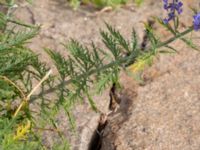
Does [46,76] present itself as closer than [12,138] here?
No

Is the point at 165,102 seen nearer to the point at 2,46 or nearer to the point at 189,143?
the point at 189,143

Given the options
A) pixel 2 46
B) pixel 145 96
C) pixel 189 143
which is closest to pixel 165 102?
pixel 145 96

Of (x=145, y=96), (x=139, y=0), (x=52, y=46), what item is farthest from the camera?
(x=139, y=0)

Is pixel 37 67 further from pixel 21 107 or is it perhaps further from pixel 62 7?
pixel 62 7

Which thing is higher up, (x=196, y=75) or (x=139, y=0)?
(x=139, y=0)

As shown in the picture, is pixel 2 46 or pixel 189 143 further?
pixel 189 143

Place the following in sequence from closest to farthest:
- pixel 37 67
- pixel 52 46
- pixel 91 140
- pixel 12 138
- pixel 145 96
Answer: pixel 12 138 → pixel 37 67 → pixel 91 140 → pixel 145 96 → pixel 52 46

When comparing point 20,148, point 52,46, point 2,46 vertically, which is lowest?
point 52,46

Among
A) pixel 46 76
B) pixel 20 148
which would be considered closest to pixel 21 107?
pixel 46 76

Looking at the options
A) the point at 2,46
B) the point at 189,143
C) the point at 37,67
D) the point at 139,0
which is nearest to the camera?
the point at 2,46
